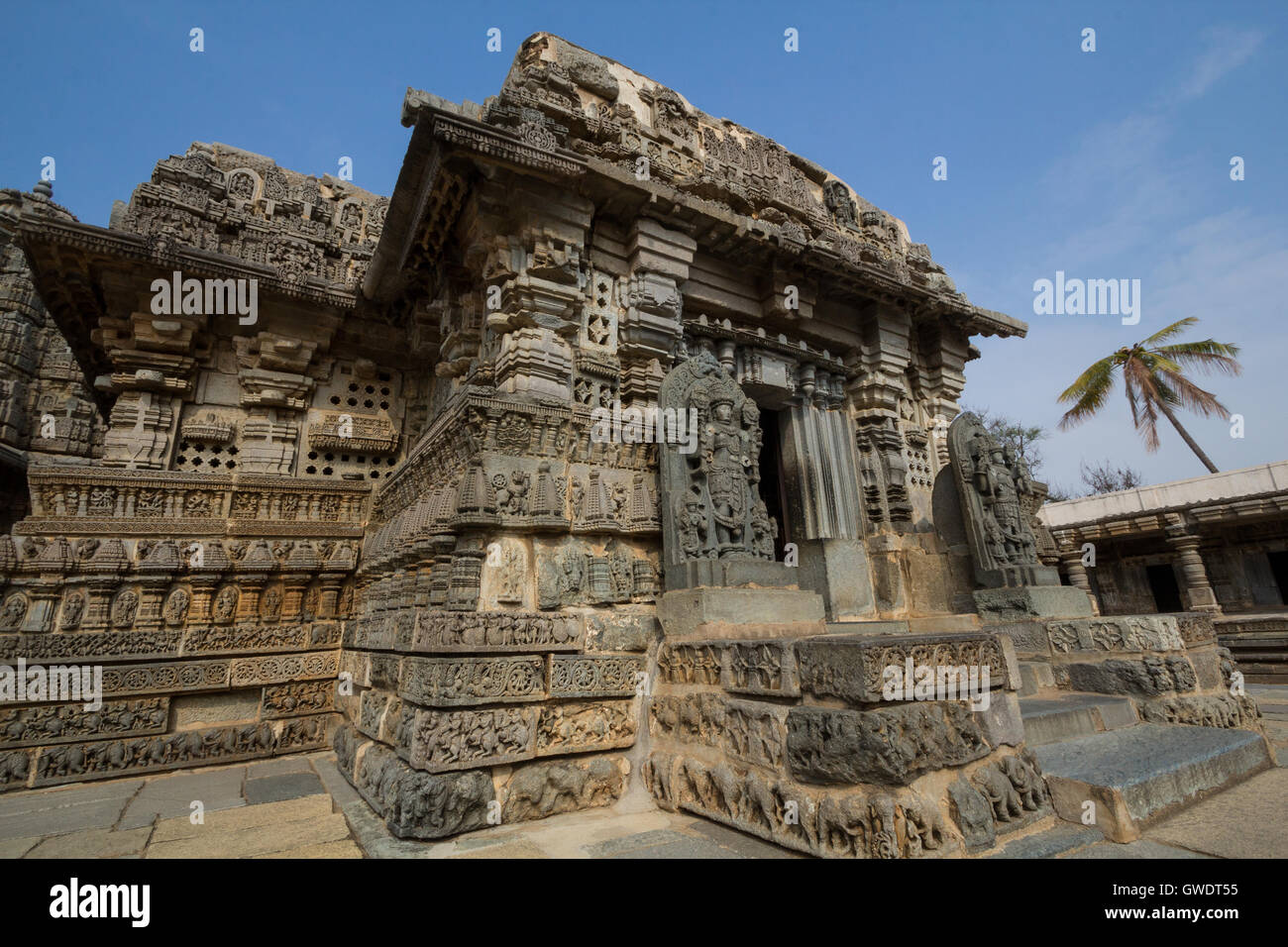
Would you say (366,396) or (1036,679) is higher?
(366,396)

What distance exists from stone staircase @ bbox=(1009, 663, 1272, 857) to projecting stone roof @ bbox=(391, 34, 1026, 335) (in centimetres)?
481

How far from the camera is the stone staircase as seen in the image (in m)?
2.98

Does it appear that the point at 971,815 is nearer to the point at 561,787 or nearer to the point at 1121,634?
→ the point at 561,787

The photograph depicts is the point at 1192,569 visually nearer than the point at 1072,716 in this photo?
No

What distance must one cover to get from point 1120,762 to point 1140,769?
0.76 ft

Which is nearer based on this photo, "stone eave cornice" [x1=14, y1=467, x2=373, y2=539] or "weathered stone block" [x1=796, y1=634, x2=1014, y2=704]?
"weathered stone block" [x1=796, y1=634, x2=1014, y2=704]

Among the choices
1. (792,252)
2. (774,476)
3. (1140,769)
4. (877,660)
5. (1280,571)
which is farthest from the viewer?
(1280,571)

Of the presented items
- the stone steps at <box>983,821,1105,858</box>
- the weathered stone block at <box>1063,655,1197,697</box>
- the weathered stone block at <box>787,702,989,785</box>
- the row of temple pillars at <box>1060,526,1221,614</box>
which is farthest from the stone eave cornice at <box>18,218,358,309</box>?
the row of temple pillars at <box>1060,526,1221,614</box>

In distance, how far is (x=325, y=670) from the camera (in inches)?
267

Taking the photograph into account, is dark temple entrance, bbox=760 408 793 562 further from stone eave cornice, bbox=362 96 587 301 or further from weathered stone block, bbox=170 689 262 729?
weathered stone block, bbox=170 689 262 729

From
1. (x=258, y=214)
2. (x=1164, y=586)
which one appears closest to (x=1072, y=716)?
(x=258, y=214)

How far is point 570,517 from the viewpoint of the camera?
4.72m

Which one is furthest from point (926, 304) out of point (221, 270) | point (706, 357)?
point (221, 270)

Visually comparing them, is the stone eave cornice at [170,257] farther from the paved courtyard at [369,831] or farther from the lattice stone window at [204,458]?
the paved courtyard at [369,831]
